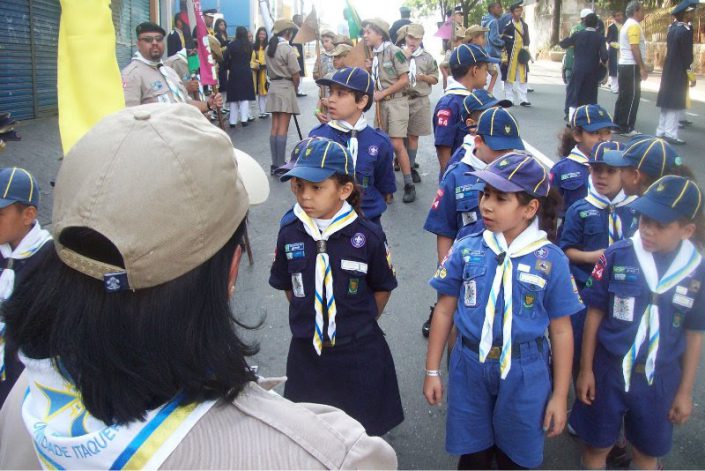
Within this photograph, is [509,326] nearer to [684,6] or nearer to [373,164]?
[373,164]

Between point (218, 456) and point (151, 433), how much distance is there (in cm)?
12

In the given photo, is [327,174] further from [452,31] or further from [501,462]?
[452,31]

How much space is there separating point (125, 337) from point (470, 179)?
274cm

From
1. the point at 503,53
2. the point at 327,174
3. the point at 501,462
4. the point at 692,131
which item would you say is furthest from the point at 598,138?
the point at 503,53

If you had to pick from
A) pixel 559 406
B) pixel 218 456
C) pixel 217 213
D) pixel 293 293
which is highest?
pixel 217 213

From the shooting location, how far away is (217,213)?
1.12 metres

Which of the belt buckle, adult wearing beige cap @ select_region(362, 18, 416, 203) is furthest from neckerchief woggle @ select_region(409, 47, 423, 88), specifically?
the belt buckle

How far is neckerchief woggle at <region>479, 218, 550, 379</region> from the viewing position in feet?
8.54

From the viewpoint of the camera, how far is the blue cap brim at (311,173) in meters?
3.05

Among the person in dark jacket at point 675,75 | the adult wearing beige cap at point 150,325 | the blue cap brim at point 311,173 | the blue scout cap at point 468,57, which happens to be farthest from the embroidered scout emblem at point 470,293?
the person in dark jacket at point 675,75

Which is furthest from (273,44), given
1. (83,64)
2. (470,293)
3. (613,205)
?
(83,64)

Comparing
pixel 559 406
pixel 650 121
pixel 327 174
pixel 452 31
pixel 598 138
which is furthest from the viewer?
pixel 650 121

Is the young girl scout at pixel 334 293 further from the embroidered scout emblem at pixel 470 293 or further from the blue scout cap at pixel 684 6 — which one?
the blue scout cap at pixel 684 6

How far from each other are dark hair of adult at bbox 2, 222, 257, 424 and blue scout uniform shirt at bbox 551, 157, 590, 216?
3216mm
